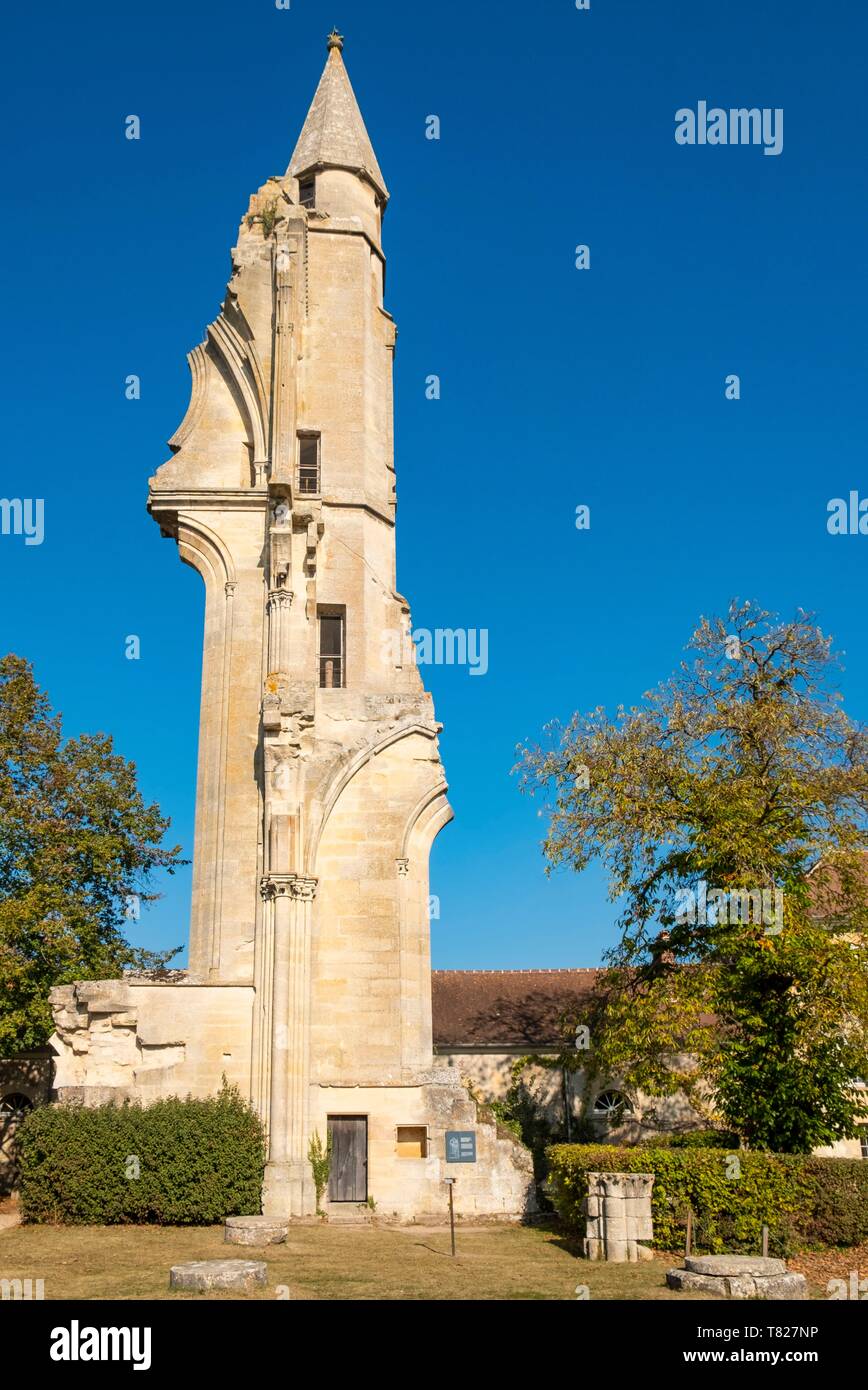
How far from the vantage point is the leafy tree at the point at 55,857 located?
1079 inches

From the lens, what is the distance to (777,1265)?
1325 cm

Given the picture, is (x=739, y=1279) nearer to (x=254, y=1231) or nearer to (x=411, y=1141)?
(x=254, y=1231)

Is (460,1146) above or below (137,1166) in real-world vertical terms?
above

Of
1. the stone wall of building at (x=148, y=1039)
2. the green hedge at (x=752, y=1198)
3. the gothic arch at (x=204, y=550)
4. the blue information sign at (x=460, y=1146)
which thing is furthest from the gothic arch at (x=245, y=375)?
the green hedge at (x=752, y=1198)

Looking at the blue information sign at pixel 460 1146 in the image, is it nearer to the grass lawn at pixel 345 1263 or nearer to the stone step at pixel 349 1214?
the grass lawn at pixel 345 1263

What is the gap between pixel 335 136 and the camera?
95.1ft

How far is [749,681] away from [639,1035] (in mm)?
7028

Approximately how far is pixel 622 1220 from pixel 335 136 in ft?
78.7

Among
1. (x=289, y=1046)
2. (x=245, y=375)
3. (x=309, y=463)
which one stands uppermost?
(x=245, y=375)

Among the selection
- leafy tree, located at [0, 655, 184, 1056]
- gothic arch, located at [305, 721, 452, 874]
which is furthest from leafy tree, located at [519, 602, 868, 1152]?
leafy tree, located at [0, 655, 184, 1056]

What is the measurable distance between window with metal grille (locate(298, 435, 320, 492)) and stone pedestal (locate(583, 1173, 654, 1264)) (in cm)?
1473

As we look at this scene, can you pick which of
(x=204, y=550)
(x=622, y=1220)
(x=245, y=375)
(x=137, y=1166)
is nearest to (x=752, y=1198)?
(x=622, y=1220)

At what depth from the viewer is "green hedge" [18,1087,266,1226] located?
19.5m
